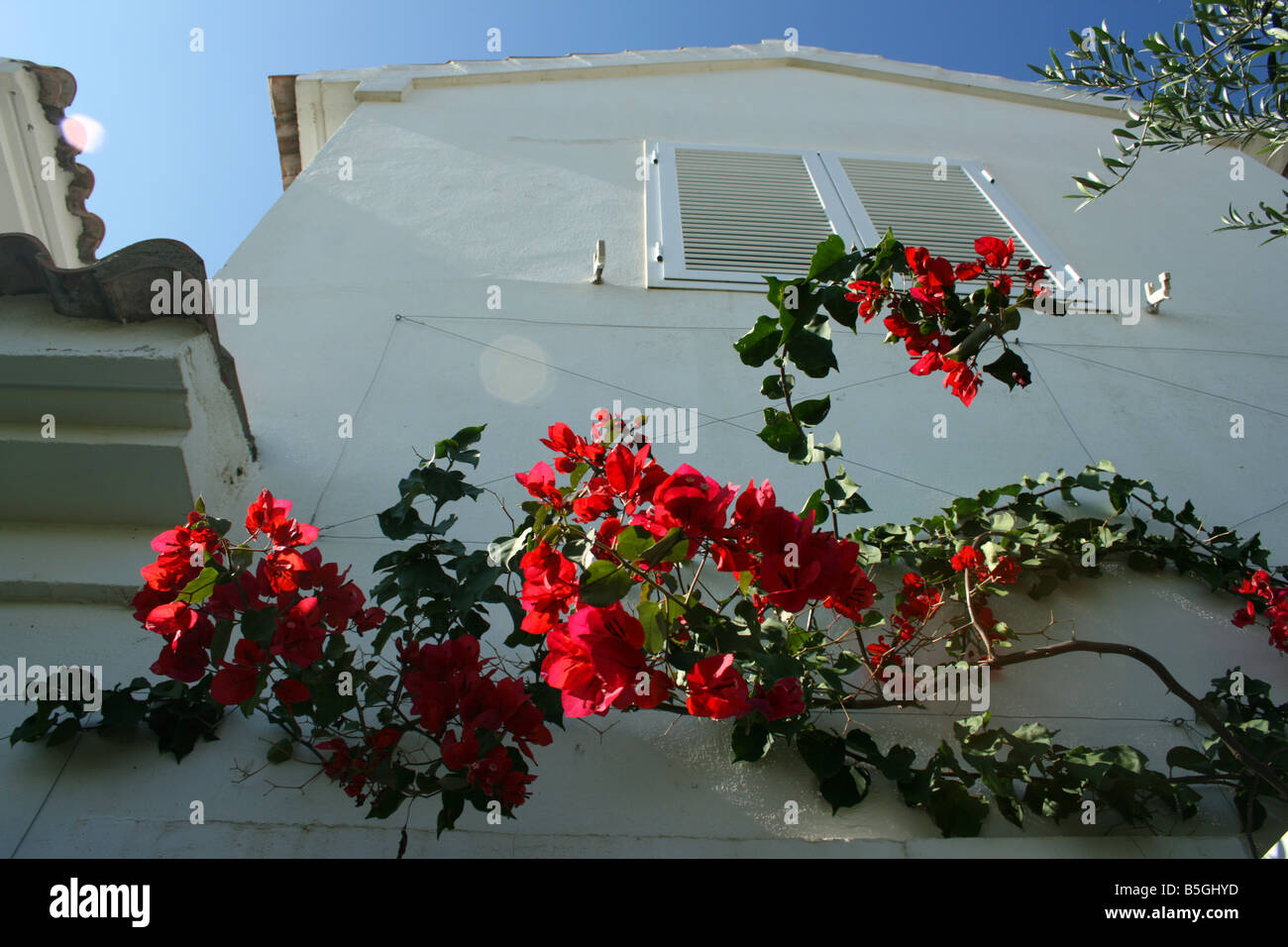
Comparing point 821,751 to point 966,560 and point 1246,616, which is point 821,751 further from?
point 1246,616

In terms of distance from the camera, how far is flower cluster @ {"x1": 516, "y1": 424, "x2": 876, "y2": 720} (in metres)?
1.44

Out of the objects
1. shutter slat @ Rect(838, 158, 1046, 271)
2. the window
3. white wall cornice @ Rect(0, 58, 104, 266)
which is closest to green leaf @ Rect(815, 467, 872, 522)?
the window

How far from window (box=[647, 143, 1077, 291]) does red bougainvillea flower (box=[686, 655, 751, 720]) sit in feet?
9.09

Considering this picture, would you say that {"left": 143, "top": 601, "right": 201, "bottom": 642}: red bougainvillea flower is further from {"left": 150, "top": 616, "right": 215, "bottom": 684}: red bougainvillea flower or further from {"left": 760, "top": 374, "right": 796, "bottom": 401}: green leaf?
{"left": 760, "top": 374, "right": 796, "bottom": 401}: green leaf

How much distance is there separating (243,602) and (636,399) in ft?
5.94

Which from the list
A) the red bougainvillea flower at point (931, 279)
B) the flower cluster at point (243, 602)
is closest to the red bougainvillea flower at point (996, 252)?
the red bougainvillea flower at point (931, 279)

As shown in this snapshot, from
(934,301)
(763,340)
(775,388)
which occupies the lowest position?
(775,388)

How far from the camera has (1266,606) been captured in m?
2.56

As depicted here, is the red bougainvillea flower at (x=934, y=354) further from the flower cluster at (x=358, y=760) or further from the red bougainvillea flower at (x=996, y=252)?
the flower cluster at (x=358, y=760)

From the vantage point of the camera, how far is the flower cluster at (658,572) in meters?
1.44

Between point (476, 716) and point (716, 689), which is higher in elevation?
point (716, 689)

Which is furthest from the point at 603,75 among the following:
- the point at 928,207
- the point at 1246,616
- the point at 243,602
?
the point at 243,602

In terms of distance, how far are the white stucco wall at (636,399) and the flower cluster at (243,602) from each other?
33 cm

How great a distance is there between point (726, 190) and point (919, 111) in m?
2.32
